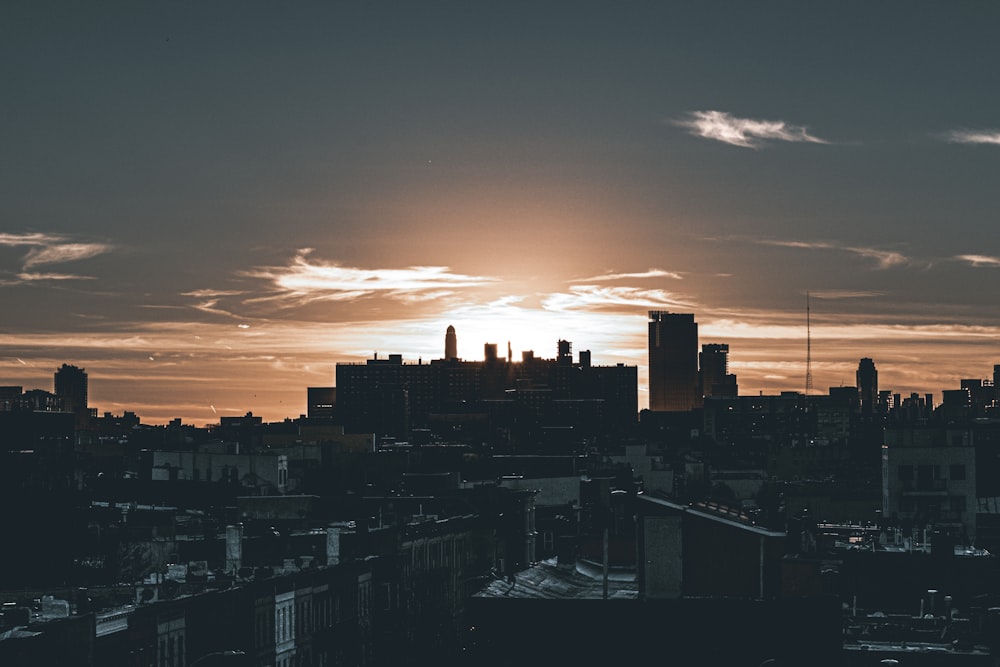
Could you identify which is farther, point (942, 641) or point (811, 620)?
point (942, 641)

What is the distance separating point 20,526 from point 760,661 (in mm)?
91337

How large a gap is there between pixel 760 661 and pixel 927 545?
113ft

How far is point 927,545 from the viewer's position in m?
103

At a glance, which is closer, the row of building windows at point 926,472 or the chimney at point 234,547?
the chimney at point 234,547

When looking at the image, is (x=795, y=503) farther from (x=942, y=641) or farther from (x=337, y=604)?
(x=942, y=641)

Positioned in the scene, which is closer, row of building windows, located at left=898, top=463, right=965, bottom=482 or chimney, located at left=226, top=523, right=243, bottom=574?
chimney, located at left=226, top=523, right=243, bottom=574

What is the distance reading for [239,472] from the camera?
179m

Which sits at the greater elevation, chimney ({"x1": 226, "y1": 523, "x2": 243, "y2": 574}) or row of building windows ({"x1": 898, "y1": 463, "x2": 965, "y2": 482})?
row of building windows ({"x1": 898, "y1": 463, "x2": 965, "y2": 482})

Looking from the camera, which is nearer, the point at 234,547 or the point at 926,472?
the point at 234,547

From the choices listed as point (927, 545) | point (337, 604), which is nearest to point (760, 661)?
point (927, 545)

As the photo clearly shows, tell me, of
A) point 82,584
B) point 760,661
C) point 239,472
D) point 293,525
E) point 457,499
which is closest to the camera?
point 760,661

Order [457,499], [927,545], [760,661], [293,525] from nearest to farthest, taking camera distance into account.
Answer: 1. [760,661]
2. [927,545]
3. [293,525]
4. [457,499]

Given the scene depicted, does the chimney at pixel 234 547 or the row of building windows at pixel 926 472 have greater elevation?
the row of building windows at pixel 926 472

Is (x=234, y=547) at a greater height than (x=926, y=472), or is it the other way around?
(x=926, y=472)
